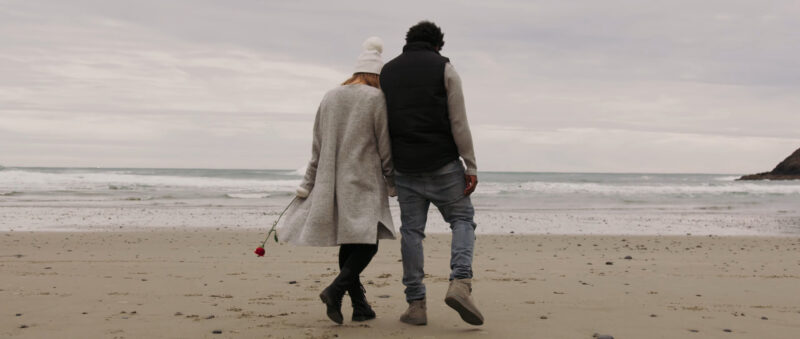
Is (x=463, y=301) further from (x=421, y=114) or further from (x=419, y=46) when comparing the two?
(x=419, y=46)

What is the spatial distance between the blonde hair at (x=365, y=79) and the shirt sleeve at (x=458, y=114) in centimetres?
47

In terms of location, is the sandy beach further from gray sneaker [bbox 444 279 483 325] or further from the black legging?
the black legging

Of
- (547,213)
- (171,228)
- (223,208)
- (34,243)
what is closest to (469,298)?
(34,243)

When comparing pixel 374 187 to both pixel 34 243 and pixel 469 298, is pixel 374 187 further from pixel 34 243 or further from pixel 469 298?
pixel 34 243

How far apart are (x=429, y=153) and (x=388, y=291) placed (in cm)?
191

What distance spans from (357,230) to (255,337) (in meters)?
0.77

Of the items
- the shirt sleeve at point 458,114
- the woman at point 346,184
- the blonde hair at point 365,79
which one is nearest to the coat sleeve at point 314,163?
the woman at point 346,184

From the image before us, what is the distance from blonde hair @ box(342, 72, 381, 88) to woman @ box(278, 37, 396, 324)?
1 cm

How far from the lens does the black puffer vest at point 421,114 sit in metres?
3.78

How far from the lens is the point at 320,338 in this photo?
3.65 meters

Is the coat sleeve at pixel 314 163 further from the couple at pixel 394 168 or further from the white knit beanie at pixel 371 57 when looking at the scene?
the white knit beanie at pixel 371 57

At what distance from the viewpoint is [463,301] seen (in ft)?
12.0

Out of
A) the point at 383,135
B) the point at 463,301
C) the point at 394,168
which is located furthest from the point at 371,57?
the point at 463,301

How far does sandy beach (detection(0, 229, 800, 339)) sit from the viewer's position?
3955 millimetres
